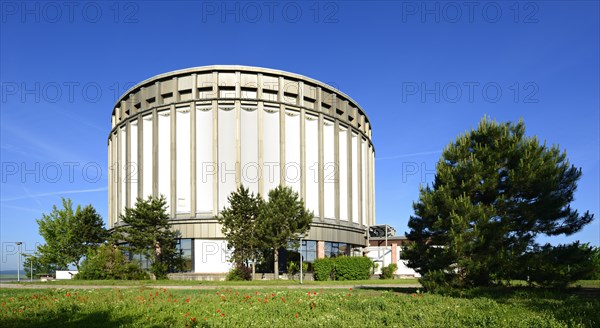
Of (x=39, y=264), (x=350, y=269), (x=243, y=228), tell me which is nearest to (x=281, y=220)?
(x=243, y=228)

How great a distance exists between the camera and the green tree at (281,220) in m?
38.3

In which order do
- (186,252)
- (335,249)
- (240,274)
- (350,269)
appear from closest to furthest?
1. (240,274)
2. (350,269)
3. (186,252)
4. (335,249)

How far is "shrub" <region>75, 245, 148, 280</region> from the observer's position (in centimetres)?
4088

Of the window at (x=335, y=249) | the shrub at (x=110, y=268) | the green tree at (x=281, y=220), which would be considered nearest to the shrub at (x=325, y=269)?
Result: the green tree at (x=281, y=220)

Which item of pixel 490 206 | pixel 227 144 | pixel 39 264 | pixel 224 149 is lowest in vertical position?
pixel 39 264

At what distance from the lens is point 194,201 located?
4841 cm

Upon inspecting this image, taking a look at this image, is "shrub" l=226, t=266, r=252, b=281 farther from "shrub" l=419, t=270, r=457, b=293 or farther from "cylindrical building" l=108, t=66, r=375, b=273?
"shrub" l=419, t=270, r=457, b=293

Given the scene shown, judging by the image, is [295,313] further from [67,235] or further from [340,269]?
[67,235]

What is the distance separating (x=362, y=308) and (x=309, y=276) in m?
31.0

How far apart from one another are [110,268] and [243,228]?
13265 mm

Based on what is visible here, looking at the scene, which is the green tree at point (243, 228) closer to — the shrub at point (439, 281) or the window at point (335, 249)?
the window at point (335, 249)

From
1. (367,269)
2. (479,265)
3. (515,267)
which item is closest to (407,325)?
(479,265)

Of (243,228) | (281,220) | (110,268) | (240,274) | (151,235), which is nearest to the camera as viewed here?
(281,220)

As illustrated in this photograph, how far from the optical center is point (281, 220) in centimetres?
3881
